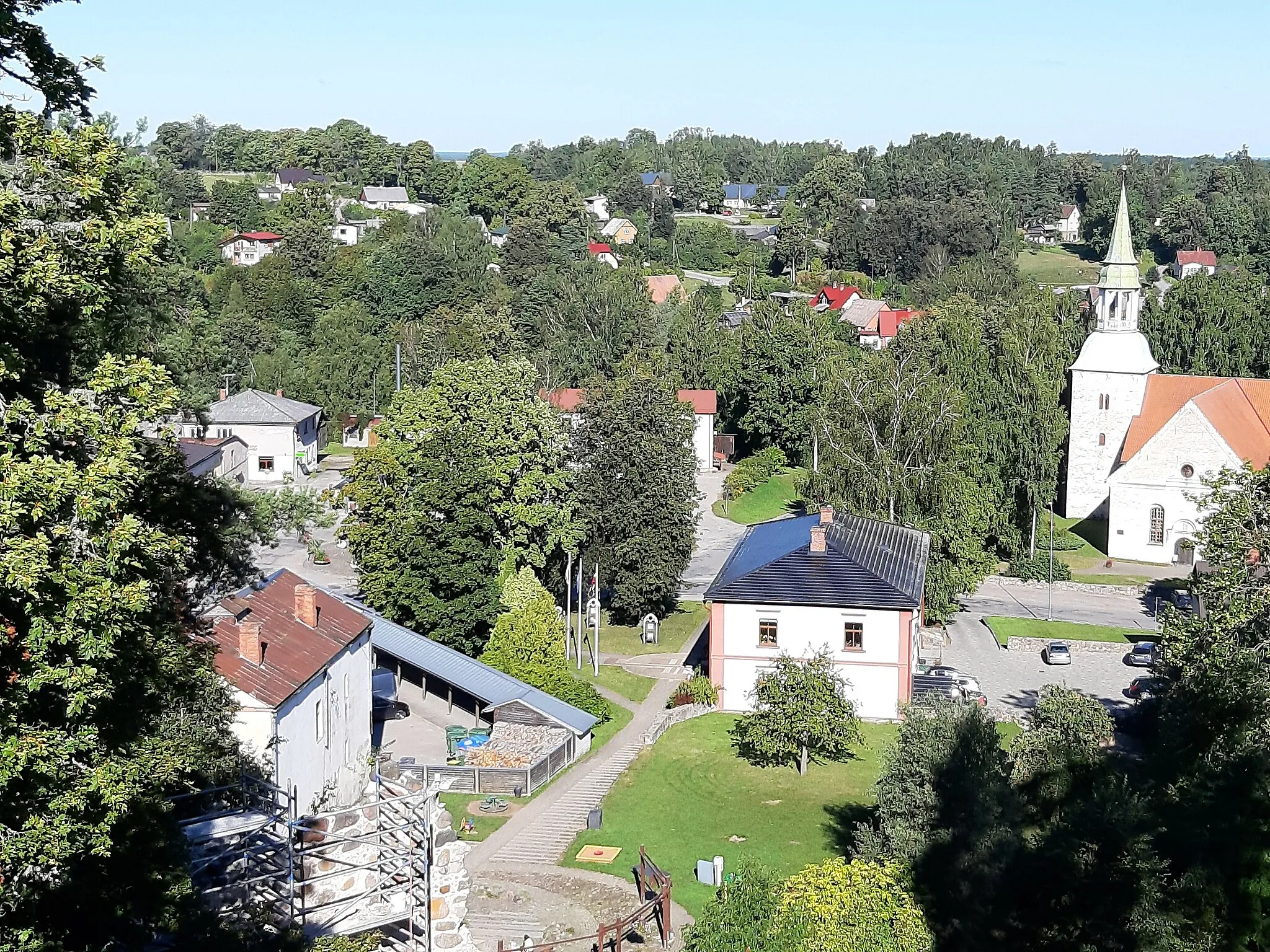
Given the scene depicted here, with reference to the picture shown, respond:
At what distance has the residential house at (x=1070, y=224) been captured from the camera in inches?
6284

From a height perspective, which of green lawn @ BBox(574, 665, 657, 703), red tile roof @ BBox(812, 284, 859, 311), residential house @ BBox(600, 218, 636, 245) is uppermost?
residential house @ BBox(600, 218, 636, 245)

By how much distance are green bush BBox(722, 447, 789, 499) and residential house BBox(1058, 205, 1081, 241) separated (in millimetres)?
100864

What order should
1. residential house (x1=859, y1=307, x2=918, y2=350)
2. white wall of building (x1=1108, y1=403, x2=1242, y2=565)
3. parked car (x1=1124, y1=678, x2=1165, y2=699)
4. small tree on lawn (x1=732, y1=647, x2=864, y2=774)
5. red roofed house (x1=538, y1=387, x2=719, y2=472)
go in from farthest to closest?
residential house (x1=859, y1=307, x2=918, y2=350) < red roofed house (x1=538, y1=387, x2=719, y2=472) < white wall of building (x1=1108, y1=403, x2=1242, y2=565) < small tree on lawn (x1=732, y1=647, x2=864, y2=774) < parked car (x1=1124, y1=678, x2=1165, y2=699)

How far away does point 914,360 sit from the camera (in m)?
58.0

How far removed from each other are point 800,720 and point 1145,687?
10000 millimetres

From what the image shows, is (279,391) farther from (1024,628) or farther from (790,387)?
(1024,628)

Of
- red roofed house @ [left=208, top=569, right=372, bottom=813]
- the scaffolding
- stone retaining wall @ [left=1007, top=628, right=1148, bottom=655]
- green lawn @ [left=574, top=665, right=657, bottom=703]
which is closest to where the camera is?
the scaffolding

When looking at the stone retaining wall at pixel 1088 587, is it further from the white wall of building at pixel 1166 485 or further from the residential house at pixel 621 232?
the residential house at pixel 621 232

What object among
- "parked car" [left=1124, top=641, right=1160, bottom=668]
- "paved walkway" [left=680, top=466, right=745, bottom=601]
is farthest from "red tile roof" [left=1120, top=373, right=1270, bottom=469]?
"paved walkway" [left=680, top=466, right=745, bottom=601]

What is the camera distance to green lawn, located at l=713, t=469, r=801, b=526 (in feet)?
210

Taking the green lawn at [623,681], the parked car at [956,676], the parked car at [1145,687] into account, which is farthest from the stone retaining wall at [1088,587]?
the green lawn at [623,681]

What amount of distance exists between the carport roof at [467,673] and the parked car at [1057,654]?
50.0 feet

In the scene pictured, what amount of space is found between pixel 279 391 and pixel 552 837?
5025 centimetres

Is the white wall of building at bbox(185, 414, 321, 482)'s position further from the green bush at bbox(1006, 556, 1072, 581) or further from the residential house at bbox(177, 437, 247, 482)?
the green bush at bbox(1006, 556, 1072, 581)
